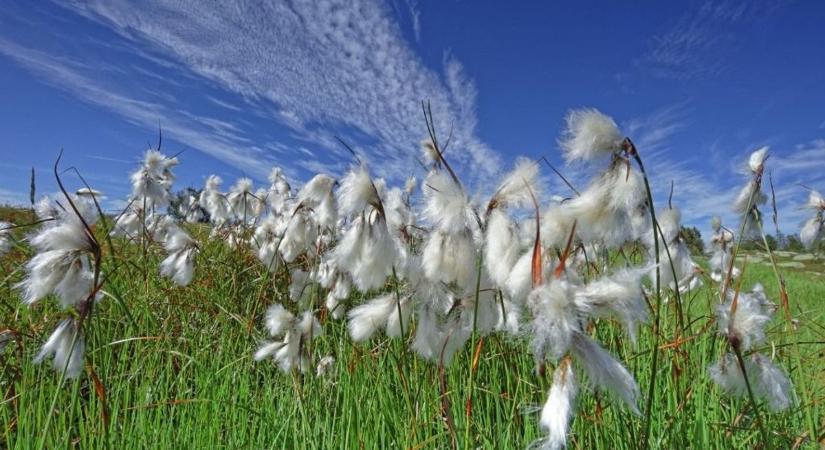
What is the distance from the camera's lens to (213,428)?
2412 mm

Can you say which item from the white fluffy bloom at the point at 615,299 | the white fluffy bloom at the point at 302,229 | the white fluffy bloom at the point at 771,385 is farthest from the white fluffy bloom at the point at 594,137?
the white fluffy bloom at the point at 302,229

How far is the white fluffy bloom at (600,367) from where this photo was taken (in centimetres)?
99

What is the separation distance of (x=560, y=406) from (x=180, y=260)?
3.41 metres

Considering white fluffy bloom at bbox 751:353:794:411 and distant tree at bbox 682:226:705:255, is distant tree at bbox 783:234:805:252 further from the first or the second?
white fluffy bloom at bbox 751:353:794:411

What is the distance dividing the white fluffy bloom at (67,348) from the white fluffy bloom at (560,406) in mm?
1461

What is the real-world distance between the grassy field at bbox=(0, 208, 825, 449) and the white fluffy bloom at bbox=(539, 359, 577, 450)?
0.33 meters

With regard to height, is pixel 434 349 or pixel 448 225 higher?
pixel 448 225

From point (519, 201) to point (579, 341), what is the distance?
552 millimetres

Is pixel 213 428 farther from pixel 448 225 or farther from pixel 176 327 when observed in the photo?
pixel 176 327

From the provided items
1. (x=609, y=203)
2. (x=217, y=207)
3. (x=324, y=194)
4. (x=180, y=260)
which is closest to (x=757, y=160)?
(x=609, y=203)

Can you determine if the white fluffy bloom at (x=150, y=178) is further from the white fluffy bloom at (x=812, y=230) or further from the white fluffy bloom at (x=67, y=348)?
the white fluffy bloom at (x=812, y=230)

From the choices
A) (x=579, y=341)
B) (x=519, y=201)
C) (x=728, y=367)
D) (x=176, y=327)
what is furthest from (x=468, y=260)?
(x=176, y=327)

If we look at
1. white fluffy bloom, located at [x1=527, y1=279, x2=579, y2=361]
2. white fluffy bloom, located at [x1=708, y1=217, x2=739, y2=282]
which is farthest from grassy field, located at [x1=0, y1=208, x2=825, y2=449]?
white fluffy bloom, located at [x1=708, y1=217, x2=739, y2=282]

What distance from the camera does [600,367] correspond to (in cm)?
99
